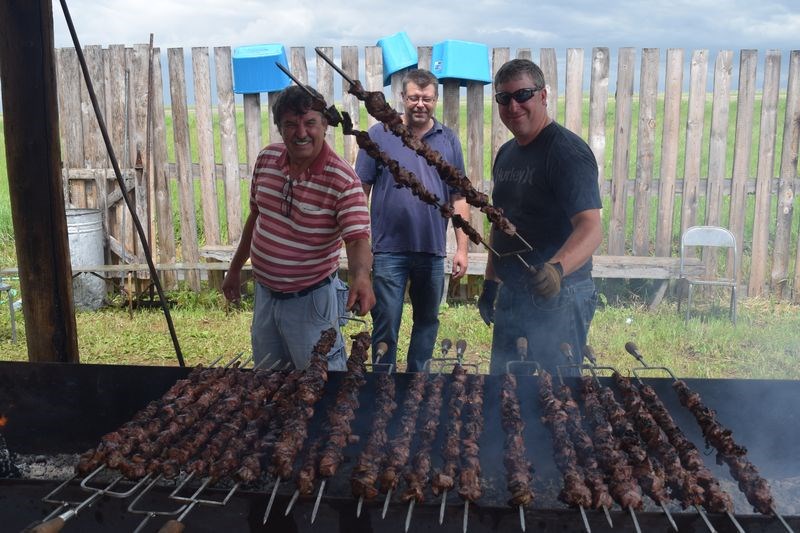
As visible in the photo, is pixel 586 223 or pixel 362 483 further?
pixel 586 223

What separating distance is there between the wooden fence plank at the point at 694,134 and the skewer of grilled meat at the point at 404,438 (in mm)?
5526

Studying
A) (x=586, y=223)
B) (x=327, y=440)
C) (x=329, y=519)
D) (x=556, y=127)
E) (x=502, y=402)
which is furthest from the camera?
(x=556, y=127)

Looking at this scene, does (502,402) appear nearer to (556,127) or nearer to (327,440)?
(327,440)

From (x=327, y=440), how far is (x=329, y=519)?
0.52 m

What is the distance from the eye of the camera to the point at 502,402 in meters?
3.11

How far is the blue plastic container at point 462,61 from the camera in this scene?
291 inches

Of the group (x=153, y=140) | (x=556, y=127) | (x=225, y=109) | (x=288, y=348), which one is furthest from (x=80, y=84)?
(x=556, y=127)

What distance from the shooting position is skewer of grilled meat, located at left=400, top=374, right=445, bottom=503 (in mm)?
2336

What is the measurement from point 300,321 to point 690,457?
2300mm

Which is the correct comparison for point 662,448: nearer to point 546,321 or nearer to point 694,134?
point 546,321

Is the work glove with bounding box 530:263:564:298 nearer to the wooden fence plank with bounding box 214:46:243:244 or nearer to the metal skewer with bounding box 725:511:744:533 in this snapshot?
the metal skewer with bounding box 725:511:744:533

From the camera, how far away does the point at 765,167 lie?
299 inches

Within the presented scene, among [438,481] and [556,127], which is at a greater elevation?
[556,127]

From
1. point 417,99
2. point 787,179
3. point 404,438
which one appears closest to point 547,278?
point 404,438
